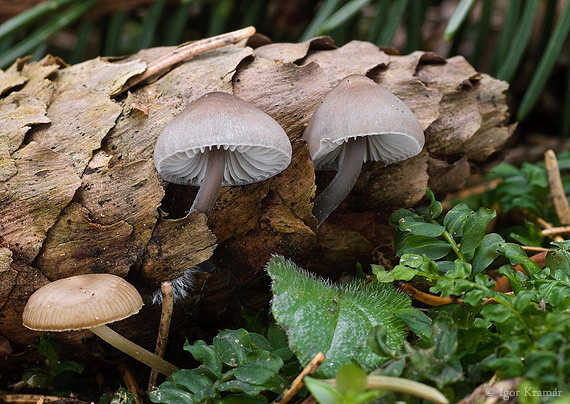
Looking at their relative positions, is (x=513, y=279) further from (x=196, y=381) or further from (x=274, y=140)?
→ (x=196, y=381)

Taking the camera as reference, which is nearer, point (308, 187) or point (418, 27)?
point (308, 187)

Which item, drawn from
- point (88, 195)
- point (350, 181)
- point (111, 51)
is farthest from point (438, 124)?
point (111, 51)

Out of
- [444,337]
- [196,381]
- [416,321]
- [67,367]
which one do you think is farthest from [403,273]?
[67,367]

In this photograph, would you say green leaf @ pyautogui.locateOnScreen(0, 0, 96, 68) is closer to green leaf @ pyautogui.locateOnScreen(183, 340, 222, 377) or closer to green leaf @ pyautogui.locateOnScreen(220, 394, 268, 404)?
green leaf @ pyautogui.locateOnScreen(183, 340, 222, 377)

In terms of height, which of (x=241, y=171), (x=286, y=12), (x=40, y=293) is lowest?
(x=40, y=293)

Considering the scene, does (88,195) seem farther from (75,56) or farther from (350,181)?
(75,56)

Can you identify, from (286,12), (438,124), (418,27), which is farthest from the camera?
(286,12)

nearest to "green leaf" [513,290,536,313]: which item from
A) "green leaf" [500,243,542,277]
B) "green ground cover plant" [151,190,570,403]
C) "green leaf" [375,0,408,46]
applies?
"green ground cover plant" [151,190,570,403]
